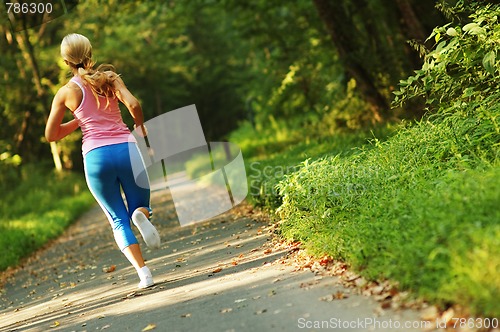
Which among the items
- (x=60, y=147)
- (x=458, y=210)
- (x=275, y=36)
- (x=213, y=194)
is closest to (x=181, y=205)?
(x=213, y=194)

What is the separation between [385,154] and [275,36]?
17.1 metres

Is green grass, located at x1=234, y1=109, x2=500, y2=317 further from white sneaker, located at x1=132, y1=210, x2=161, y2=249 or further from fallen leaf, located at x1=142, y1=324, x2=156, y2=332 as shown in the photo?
fallen leaf, located at x1=142, y1=324, x2=156, y2=332

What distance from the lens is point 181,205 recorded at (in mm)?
19281

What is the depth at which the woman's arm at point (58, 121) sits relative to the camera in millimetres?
7570

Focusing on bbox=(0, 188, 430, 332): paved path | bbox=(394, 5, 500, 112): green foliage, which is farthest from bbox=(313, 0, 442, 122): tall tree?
bbox=(394, 5, 500, 112): green foliage

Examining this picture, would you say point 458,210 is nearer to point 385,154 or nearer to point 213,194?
point 385,154

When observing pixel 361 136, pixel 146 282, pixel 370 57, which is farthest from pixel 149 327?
pixel 370 57

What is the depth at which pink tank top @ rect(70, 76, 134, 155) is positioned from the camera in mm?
7566

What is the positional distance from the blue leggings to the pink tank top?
0.07 m

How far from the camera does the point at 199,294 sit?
6.98 metres

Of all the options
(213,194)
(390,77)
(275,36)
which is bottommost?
(213,194)

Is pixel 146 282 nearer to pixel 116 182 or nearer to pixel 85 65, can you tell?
pixel 116 182

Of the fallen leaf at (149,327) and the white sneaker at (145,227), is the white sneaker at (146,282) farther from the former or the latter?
the fallen leaf at (149,327)

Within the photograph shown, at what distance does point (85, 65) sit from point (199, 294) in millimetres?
2478
